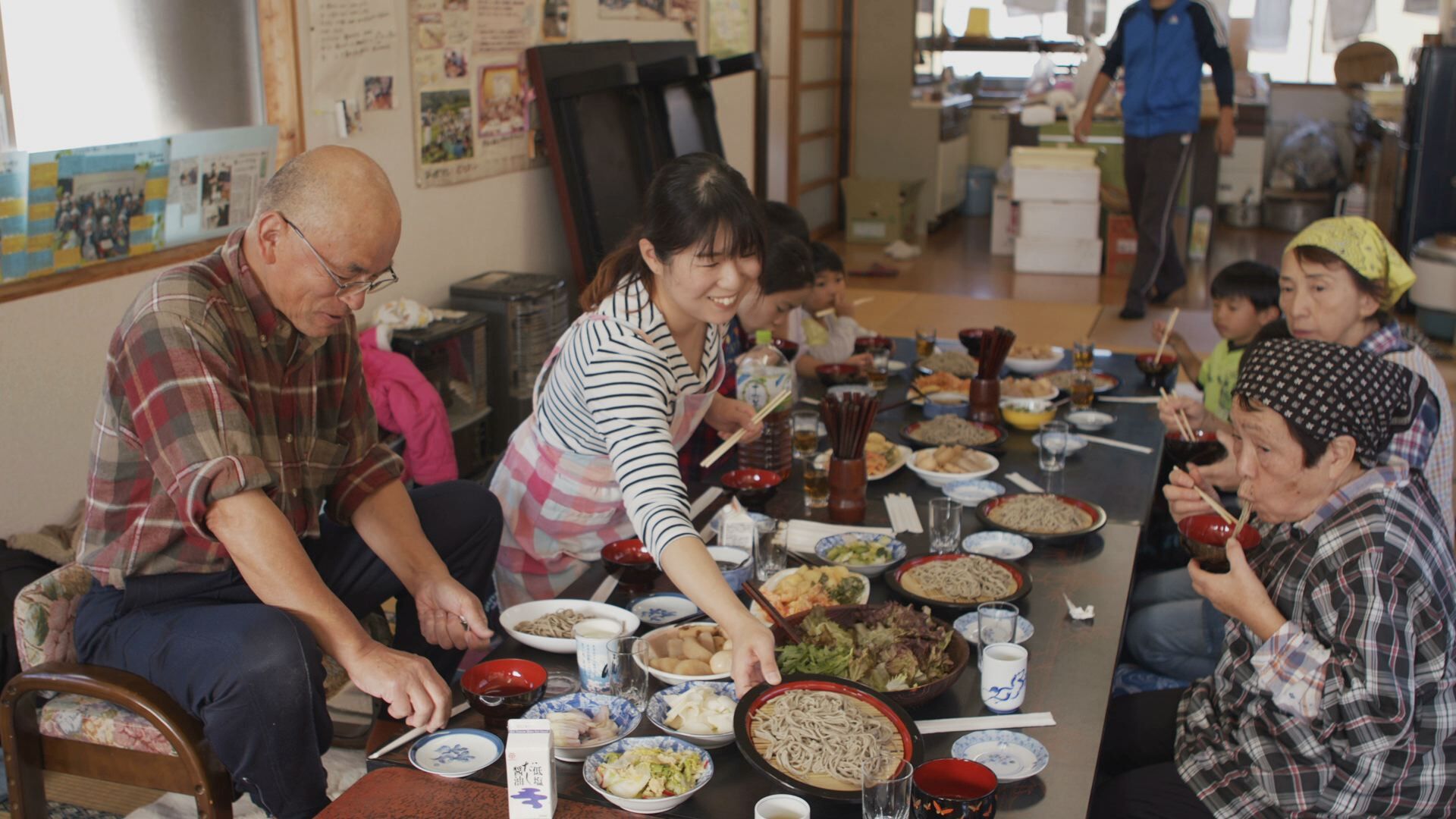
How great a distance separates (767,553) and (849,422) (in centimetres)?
36

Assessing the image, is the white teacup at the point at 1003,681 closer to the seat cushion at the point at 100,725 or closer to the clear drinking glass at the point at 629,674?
the clear drinking glass at the point at 629,674

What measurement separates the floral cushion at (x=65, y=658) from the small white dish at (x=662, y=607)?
0.50m

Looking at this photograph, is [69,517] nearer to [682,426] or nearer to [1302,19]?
[682,426]

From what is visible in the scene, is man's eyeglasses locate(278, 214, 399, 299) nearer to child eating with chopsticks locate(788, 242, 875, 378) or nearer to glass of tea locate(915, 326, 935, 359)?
child eating with chopsticks locate(788, 242, 875, 378)

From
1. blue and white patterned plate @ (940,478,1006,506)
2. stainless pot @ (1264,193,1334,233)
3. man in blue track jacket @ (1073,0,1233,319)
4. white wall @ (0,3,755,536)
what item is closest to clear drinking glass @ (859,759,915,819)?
blue and white patterned plate @ (940,478,1006,506)

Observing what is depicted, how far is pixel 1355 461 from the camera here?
1.86 metres

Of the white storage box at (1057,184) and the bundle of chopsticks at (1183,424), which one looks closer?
the bundle of chopsticks at (1183,424)

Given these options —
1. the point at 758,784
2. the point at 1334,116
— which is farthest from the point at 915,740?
the point at 1334,116

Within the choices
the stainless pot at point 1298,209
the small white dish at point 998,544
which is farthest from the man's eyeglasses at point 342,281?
the stainless pot at point 1298,209

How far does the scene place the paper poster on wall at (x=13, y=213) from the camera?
2.69 metres

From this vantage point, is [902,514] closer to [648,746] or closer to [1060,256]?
[648,746]

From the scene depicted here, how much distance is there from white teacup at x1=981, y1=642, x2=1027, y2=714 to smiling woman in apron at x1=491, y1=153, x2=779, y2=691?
0.97 ft

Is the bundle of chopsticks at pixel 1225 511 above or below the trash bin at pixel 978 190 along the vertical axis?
above

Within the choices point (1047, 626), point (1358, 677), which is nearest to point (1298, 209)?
point (1047, 626)
